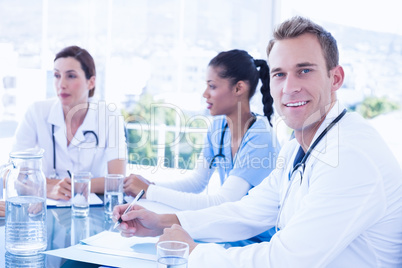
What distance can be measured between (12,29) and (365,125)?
4704 millimetres

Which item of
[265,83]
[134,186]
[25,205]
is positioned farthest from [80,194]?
[265,83]

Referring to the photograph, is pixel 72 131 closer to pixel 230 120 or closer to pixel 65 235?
pixel 230 120

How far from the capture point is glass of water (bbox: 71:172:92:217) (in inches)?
63.5

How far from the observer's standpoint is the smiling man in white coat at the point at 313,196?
98 cm

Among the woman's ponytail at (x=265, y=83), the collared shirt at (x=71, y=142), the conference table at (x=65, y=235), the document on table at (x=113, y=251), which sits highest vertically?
the woman's ponytail at (x=265, y=83)

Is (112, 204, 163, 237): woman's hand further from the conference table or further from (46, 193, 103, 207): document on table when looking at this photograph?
(46, 193, 103, 207): document on table

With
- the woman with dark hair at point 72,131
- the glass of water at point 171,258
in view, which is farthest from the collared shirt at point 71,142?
the glass of water at point 171,258

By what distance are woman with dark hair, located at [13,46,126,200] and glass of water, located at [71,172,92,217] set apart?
651mm

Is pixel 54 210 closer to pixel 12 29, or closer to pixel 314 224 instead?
pixel 314 224

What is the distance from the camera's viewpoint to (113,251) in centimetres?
Result: 120

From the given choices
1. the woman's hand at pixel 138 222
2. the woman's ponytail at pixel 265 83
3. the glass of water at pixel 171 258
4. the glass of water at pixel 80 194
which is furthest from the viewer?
the woman's ponytail at pixel 265 83

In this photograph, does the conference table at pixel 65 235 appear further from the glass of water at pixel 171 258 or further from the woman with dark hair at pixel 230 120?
the woman with dark hair at pixel 230 120

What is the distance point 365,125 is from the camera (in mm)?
1130

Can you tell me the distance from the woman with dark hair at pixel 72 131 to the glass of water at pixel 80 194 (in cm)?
65
